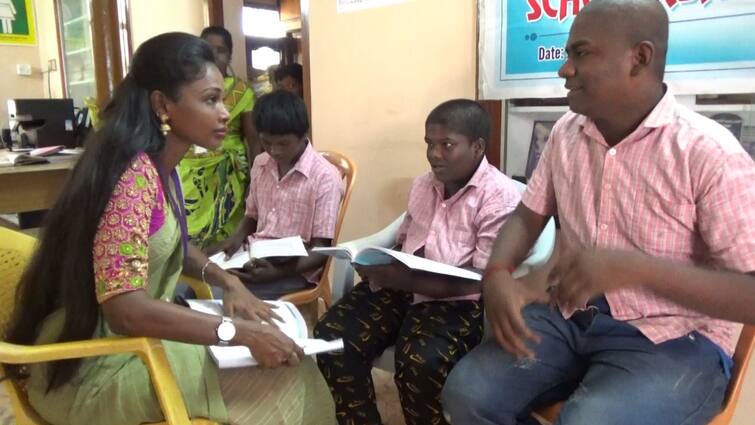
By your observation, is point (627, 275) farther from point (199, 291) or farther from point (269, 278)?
point (269, 278)

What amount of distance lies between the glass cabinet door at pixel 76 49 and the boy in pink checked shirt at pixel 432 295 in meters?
4.08

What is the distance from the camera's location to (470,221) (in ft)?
4.99

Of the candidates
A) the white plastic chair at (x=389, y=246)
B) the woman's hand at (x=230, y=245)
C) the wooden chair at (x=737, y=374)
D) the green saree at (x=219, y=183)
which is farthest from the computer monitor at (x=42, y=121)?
the wooden chair at (x=737, y=374)

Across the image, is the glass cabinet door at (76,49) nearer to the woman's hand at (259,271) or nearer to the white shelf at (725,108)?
the woman's hand at (259,271)

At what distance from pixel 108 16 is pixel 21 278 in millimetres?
2919

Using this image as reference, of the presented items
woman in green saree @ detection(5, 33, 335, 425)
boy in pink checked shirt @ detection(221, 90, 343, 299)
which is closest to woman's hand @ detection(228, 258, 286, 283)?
boy in pink checked shirt @ detection(221, 90, 343, 299)

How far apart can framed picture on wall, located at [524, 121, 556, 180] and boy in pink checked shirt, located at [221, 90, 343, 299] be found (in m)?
0.62

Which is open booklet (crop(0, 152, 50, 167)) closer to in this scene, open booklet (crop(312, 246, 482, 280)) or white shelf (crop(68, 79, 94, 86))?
white shelf (crop(68, 79, 94, 86))

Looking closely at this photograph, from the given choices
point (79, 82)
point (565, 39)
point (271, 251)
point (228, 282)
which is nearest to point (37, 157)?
point (271, 251)

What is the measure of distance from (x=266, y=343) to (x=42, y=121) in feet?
10.9

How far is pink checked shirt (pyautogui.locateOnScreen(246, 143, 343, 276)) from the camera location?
6.15 ft

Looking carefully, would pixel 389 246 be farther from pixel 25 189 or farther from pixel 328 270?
pixel 25 189

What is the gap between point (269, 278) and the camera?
1797 mm

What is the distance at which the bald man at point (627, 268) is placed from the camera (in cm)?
90
